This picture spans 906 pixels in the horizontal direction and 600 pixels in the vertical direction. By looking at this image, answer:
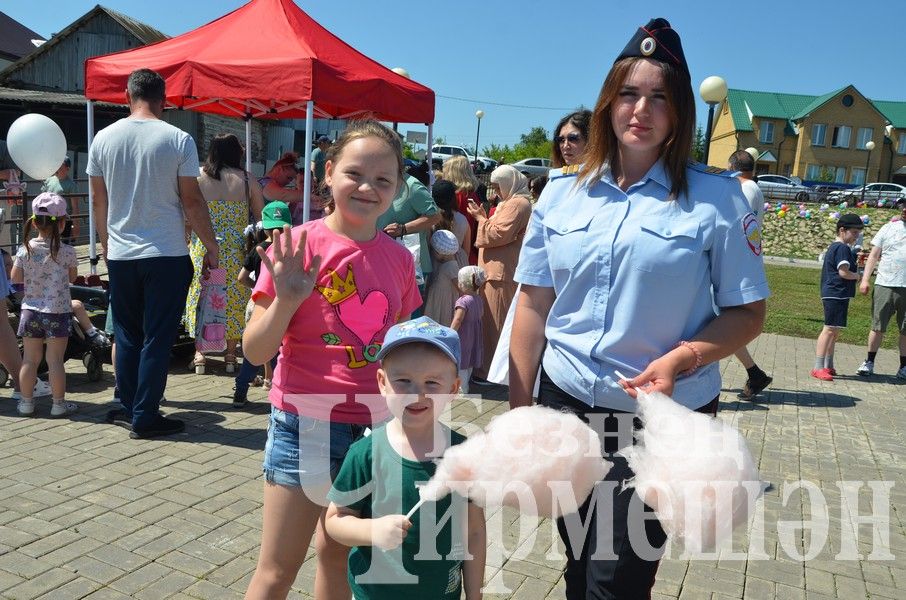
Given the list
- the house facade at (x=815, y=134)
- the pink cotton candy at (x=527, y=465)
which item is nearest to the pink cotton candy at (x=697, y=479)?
the pink cotton candy at (x=527, y=465)

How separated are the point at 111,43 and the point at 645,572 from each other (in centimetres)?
3517

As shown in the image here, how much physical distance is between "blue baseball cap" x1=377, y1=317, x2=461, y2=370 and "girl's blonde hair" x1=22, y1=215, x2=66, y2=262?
4.61m

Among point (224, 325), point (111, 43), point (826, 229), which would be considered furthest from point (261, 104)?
point (826, 229)

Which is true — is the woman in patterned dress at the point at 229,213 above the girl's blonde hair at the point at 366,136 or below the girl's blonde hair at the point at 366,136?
below

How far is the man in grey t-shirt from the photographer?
496 centimetres

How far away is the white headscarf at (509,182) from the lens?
271 inches

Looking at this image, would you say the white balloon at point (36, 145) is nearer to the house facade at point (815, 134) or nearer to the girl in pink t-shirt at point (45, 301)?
the girl in pink t-shirt at point (45, 301)

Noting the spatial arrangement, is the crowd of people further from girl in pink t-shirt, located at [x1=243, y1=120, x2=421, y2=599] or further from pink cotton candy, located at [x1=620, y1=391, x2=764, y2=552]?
pink cotton candy, located at [x1=620, y1=391, x2=764, y2=552]

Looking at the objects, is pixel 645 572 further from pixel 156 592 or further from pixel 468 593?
Result: pixel 156 592

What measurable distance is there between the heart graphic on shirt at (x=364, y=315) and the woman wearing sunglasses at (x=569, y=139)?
9.63 ft

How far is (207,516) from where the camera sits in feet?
13.1

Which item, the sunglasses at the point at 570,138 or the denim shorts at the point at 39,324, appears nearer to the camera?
the sunglasses at the point at 570,138

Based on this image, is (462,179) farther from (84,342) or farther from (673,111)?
(673,111)

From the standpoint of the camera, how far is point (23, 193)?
1141 cm
